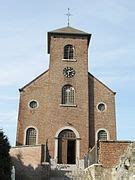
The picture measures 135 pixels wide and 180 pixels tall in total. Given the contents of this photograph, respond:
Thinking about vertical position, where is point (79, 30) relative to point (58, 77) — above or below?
above

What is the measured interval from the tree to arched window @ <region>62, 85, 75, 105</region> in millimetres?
12326

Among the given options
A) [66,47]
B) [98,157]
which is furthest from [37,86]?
[98,157]

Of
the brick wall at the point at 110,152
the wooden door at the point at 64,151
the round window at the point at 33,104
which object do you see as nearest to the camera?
the brick wall at the point at 110,152

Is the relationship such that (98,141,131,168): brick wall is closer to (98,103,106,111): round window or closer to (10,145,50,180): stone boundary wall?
(10,145,50,180): stone boundary wall

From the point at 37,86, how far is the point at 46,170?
40.5 feet

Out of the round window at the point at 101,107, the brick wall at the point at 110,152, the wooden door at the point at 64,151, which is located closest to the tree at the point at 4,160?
the brick wall at the point at 110,152

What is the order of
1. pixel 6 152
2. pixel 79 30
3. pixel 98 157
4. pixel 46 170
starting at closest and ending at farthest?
pixel 98 157 < pixel 6 152 < pixel 46 170 < pixel 79 30

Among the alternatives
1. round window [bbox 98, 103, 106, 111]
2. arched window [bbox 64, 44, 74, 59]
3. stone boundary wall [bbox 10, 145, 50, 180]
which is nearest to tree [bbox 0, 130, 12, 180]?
stone boundary wall [bbox 10, 145, 50, 180]

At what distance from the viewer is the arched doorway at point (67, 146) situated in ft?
104

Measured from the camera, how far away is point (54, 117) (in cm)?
3241

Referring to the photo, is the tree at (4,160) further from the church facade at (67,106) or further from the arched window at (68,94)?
the arched window at (68,94)

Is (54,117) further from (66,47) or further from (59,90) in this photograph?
(66,47)

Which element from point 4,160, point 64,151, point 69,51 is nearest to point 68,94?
point 69,51

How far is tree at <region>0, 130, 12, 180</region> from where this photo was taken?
1944 cm
